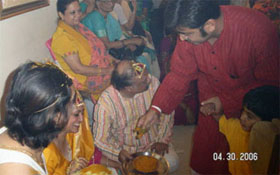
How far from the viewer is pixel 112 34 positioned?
158cm

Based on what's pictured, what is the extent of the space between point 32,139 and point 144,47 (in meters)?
0.73

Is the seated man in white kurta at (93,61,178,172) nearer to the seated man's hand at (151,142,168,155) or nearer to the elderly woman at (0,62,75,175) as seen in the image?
the seated man's hand at (151,142,168,155)

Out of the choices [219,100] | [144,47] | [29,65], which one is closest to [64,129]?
[29,65]

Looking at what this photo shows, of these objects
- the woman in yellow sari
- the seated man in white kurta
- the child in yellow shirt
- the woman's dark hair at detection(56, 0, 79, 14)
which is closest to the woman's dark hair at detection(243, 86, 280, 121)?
the child in yellow shirt

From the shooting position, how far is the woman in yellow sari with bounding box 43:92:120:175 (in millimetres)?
1544

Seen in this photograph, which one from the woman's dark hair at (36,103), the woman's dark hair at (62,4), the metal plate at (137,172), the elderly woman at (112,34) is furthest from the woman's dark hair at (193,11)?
the metal plate at (137,172)

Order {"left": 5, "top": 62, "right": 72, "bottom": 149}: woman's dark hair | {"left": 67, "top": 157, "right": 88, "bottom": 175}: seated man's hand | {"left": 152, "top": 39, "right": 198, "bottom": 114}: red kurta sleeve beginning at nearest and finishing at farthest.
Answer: {"left": 5, "top": 62, "right": 72, "bottom": 149}: woman's dark hair → {"left": 152, "top": 39, "right": 198, "bottom": 114}: red kurta sleeve → {"left": 67, "top": 157, "right": 88, "bottom": 175}: seated man's hand

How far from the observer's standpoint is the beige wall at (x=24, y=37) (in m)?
1.42

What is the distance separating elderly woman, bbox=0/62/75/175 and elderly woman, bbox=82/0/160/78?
31 cm

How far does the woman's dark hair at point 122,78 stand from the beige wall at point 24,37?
38 centimetres

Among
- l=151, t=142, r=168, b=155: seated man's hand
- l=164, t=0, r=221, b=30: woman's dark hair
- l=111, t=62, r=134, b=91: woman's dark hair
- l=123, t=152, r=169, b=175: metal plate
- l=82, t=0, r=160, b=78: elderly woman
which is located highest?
l=164, t=0, r=221, b=30: woman's dark hair

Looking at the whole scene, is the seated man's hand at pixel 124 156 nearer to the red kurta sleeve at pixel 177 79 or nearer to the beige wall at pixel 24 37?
the red kurta sleeve at pixel 177 79

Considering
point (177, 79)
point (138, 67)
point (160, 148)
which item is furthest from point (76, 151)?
point (177, 79)
